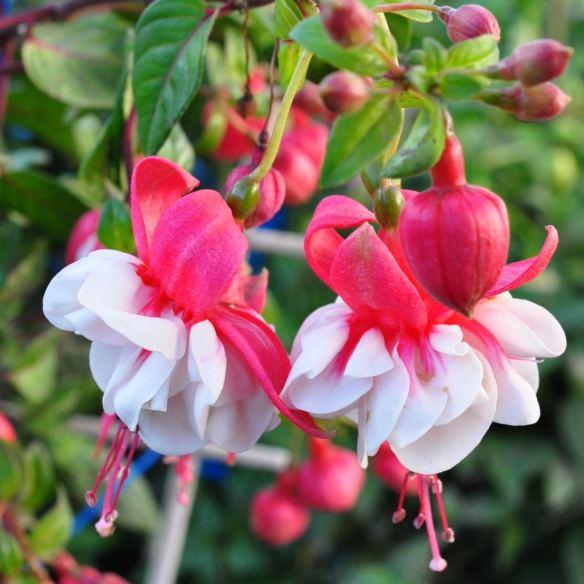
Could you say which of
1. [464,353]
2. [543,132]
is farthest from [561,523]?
[464,353]

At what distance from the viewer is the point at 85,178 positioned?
0.68 m

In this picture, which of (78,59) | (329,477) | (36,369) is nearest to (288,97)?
(78,59)

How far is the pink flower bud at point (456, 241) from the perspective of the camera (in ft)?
1.24

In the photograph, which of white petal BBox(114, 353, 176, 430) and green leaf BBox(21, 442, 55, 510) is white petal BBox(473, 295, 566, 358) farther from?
green leaf BBox(21, 442, 55, 510)

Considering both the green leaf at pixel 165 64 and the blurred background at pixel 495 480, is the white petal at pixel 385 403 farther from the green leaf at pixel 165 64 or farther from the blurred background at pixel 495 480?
the blurred background at pixel 495 480

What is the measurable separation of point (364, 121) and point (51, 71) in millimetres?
472

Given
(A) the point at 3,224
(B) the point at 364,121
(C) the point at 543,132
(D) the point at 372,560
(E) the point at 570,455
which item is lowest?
(D) the point at 372,560

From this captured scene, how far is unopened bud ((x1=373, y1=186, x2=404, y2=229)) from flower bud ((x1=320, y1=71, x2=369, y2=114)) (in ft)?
0.25

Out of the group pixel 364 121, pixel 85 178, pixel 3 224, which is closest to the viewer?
pixel 364 121

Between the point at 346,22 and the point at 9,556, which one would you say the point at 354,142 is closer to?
the point at 346,22

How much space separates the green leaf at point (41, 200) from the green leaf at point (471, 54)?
48 cm

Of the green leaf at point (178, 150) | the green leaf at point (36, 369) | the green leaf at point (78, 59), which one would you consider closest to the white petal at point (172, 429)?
the green leaf at point (178, 150)

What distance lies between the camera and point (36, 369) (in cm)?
101

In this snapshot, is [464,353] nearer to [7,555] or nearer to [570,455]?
[7,555]
